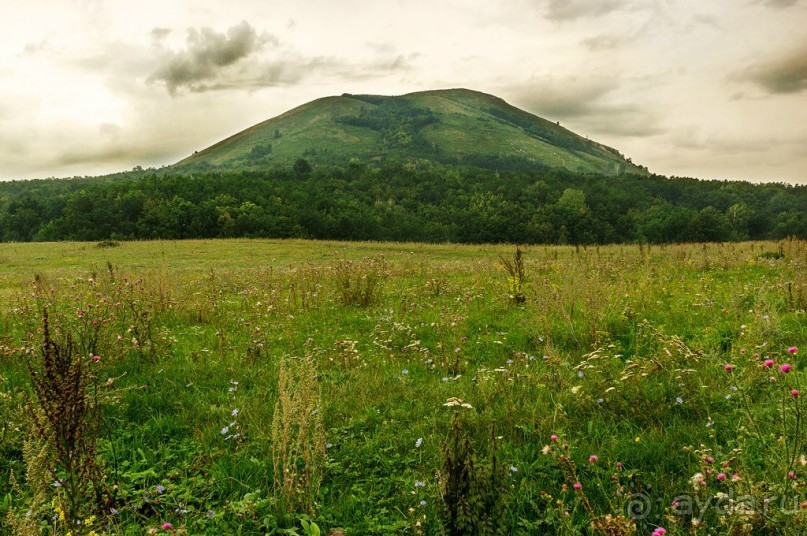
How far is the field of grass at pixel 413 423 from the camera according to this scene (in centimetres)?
290

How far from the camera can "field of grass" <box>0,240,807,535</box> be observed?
2.90 meters

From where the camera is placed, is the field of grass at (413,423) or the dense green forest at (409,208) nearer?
the field of grass at (413,423)

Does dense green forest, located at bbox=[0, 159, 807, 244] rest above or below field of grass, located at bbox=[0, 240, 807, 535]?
above

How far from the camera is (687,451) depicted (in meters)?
3.63

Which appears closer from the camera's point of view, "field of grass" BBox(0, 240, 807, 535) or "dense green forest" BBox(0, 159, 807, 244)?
"field of grass" BBox(0, 240, 807, 535)

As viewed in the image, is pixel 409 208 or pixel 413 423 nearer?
pixel 413 423

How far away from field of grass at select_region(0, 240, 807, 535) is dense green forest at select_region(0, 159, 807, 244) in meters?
68.9

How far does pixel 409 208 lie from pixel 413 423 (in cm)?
11585

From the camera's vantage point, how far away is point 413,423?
4496 mm

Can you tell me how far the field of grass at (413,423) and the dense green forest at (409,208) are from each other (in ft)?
226

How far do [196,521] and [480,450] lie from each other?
2.24 meters

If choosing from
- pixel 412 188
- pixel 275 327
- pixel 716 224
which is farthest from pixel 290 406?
pixel 412 188

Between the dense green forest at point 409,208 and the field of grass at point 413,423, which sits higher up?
the dense green forest at point 409,208

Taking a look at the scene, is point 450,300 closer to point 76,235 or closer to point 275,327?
point 275,327
